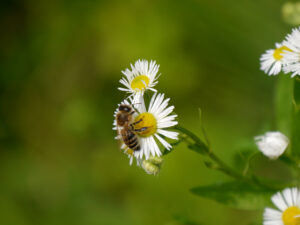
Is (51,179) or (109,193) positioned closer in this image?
(109,193)

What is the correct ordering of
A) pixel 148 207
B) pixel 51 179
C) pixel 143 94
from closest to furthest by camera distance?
1. pixel 143 94
2. pixel 148 207
3. pixel 51 179

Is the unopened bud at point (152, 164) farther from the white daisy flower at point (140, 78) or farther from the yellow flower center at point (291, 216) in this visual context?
the yellow flower center at point (291, 216)

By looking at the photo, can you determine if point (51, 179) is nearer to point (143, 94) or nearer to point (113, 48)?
point (113, 48)

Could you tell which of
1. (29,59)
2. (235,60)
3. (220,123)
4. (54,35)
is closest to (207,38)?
(235,60)

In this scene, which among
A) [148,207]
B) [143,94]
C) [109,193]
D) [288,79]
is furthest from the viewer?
[109,193]

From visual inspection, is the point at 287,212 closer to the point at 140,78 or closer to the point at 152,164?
the point at 152,164

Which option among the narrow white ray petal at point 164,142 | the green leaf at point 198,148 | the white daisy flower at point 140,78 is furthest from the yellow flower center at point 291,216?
the white daisy flower at point 140,78

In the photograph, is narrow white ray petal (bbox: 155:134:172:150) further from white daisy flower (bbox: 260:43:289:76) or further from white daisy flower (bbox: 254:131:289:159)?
white daisy flower (bbox: 260:43:289:76)
